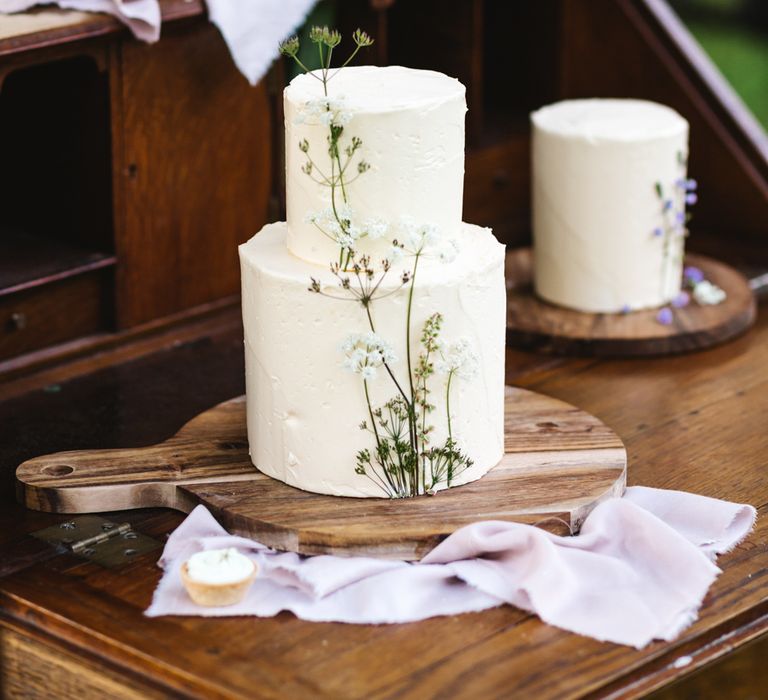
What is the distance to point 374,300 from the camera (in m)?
1.60

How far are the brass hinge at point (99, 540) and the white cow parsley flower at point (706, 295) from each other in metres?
1.10

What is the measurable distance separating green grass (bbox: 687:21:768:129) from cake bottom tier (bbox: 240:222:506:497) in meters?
3.34

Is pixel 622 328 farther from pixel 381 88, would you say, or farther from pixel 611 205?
pixel 381 88

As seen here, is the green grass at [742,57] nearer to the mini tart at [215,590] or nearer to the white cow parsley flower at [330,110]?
the white cow parsley flower at [330,110]

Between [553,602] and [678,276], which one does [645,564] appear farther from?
[678,276]

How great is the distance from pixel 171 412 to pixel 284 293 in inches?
19.0

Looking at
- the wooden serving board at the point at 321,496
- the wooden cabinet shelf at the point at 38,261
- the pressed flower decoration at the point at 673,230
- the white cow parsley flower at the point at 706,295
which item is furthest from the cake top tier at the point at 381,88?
the white cow parsley flower at the point at 706,295

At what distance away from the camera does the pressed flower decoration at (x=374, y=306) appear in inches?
62.6

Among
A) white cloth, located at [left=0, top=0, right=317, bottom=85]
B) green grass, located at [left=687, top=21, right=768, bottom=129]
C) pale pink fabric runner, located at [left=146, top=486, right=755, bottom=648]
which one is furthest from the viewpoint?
green grass, located at [left=687, top=21, right=768, bottom=129]

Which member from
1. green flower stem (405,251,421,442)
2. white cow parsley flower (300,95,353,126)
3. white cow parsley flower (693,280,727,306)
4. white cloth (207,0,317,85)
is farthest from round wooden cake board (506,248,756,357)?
white cow parsley flower (300,95,353,126)

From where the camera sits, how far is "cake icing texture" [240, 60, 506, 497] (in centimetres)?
160

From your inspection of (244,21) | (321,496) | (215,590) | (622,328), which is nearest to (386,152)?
(321,496)

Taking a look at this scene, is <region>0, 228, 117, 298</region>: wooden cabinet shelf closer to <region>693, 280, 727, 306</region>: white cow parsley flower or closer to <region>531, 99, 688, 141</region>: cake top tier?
<region>531, 99, 688, 141</region>: cake top tier

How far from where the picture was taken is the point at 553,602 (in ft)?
4.97
